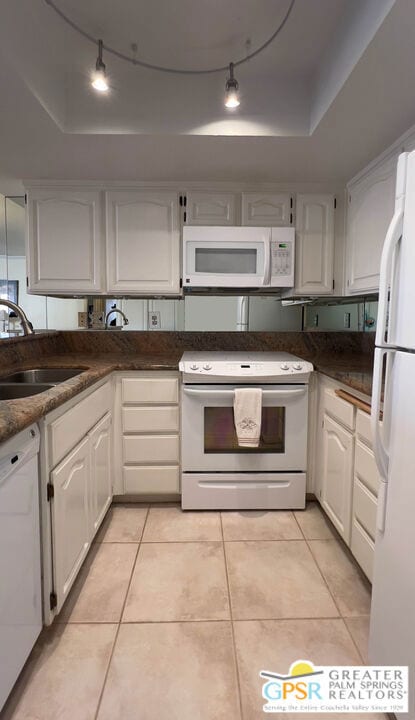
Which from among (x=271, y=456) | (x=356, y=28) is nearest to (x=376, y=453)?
(x=271, y=456)

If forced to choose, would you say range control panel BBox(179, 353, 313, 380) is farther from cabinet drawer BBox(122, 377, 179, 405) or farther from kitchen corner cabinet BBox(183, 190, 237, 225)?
kitchen corner cabinet BBox(183, 190, 237, 225)

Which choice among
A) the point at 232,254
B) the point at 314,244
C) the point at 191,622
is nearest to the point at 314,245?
the point at 314,244

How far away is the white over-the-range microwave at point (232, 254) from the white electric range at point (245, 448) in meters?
0.50

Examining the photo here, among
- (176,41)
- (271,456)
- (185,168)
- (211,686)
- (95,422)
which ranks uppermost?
(176,41)

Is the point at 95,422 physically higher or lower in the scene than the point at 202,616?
higher

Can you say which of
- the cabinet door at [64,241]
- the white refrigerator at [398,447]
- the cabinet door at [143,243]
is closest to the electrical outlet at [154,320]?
the cabinet door at [143,243]

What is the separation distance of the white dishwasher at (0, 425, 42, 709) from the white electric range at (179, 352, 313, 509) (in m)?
1.07

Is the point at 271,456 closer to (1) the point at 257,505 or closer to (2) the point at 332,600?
(1) the point at 257,505

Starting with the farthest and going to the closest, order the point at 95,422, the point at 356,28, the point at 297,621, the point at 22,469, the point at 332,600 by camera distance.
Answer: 1. the point at 95,422
2. the point at 332,600
3. the point at 297,621
4. the point at 356,28
5. the point at 22,469

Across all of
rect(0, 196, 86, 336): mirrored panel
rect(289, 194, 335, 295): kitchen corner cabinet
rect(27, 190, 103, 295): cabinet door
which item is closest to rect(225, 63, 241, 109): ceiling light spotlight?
rect(289, 194, 335, 295): kitchen corner cabinet

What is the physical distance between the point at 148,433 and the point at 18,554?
1.21 m

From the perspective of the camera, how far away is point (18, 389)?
1670mm

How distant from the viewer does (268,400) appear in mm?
2127

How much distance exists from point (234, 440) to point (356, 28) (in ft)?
6.32
